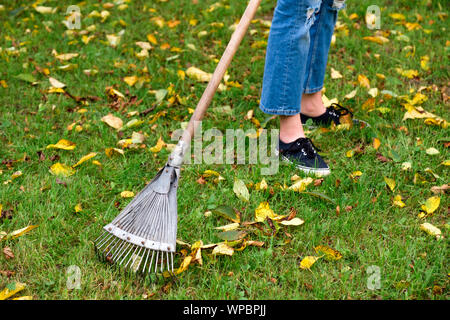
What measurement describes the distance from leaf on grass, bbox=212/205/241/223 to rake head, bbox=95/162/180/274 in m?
0.27

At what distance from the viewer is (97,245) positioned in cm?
191

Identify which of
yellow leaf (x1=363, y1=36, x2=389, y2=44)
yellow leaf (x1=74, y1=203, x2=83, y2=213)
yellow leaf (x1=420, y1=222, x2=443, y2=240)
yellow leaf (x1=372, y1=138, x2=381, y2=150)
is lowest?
yellow leaf (x1=74, y1=203, x2=83, y2=213)

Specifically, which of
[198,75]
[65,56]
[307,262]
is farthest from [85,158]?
[65,56]

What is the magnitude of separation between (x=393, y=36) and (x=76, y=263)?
3005 mm

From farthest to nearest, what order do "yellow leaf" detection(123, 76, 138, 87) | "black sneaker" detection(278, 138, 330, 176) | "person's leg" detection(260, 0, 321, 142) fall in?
1. "yellow leaf" detection(123, 76, 138, 87)
2. "black sneaker" detection(278, 138, 330, 176)
3. "person's leg" detection(260, 0, 321, 142)

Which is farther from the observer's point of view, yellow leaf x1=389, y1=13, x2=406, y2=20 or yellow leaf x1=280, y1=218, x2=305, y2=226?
yellow leaf x1=389, y1=13, x2=406, y2=20

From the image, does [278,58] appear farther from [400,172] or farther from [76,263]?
[76,263]

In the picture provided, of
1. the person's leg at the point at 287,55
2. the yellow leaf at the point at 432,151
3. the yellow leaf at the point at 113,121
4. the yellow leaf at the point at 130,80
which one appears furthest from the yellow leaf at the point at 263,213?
the yellow leaf at the point at 130,80

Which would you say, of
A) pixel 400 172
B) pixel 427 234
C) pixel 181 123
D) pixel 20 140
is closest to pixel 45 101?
pixel 20 140

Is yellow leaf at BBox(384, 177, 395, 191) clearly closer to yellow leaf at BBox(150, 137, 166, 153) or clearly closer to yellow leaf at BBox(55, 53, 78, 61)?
yellow leaf at BBox(150, 137, 166, 153)

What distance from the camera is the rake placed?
1.81 m

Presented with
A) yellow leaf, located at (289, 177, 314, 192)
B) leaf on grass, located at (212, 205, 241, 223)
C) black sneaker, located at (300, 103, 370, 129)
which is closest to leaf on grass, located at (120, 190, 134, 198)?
leaf on grass, located at (212, 205, 241, 223)

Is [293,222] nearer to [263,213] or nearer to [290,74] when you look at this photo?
[263,213]

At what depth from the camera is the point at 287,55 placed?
7.41ft
